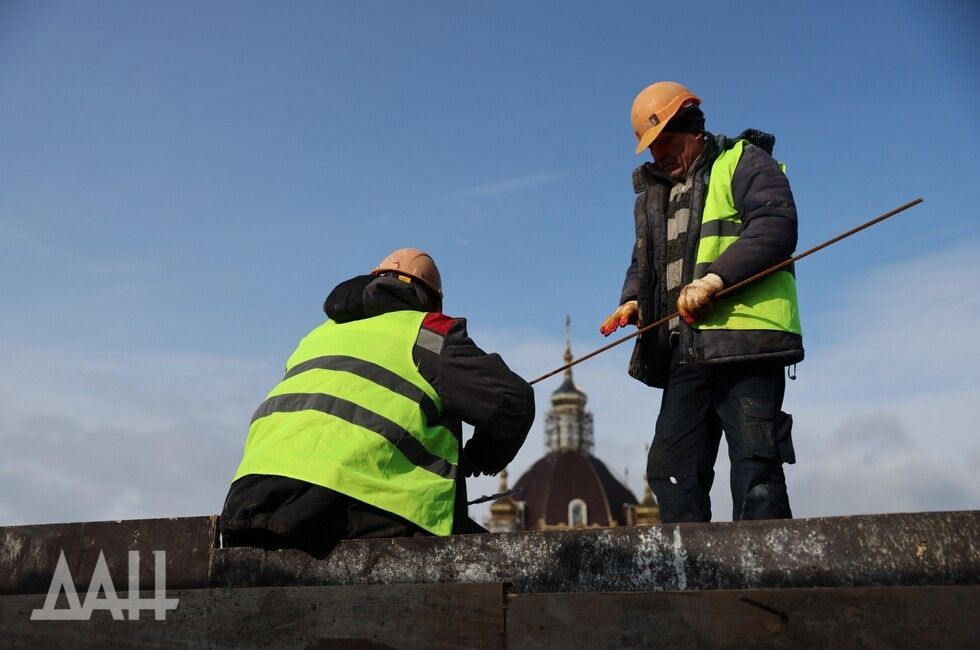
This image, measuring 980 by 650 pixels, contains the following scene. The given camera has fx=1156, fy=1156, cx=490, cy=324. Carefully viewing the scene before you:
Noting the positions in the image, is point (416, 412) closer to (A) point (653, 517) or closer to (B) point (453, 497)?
(B) point (453, 497)

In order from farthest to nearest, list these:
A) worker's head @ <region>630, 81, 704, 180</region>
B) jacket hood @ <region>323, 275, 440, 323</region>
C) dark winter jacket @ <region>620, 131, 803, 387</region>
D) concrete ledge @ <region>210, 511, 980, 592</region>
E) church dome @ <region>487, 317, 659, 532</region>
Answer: church dome @ <region>487, 317, 659, 532</region>, worker's head @ <region>630, 81, 704, 180</region>, dark winter jacket @ <region>620, 131, 803, 387</region>, jacket hood @ <region>323, 275, 440, 323</region>, concrete ledge @ <region>210, 511, 980, 592</region>

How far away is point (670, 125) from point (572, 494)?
7929 centimetres

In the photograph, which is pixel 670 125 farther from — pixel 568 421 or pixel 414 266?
pixel 568 421

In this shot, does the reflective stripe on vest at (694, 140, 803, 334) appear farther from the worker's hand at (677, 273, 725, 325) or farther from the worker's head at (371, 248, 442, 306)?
the worker's head at (371, 248, 442, 306)

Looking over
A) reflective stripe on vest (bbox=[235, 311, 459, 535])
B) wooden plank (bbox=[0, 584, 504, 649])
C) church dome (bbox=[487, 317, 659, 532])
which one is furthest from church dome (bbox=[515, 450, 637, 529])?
wooden plank (bbox=[0, 584, 504, 649])

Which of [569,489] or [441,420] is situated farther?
[569,489]

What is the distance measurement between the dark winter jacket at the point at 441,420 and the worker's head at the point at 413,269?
0.05 metres

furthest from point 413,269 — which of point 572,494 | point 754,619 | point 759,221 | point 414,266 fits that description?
point 572,494

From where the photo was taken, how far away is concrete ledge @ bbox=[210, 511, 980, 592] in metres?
3.52

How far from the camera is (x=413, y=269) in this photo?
539 centimetres

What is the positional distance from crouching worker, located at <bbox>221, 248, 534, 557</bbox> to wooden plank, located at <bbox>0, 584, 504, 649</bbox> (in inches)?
12.8

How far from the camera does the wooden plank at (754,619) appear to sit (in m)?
3.18
